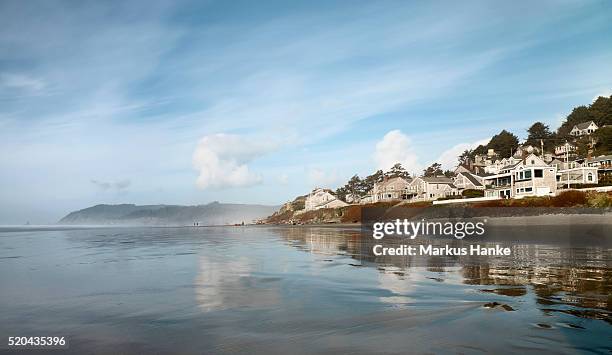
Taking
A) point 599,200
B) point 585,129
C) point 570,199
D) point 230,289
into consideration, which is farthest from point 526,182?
point 230,289

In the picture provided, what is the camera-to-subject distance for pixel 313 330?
361 inches

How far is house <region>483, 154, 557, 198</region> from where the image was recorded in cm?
6924

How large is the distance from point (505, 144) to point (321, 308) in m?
144

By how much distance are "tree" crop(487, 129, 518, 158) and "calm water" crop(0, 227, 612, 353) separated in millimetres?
129813

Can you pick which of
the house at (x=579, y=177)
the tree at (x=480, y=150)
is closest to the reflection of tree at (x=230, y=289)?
the house at (x=579, y=177)

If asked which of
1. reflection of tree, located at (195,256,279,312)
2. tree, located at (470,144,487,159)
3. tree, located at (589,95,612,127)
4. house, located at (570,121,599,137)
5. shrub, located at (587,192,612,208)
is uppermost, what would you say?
tree, located at (589,95,612,127)

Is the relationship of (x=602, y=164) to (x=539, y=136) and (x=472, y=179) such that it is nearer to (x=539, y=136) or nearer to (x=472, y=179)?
(x=472, y=179)

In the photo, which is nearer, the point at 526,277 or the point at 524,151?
the point at 526,277

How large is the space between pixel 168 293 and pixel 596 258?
1990cm

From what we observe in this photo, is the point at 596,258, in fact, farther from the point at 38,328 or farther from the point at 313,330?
the point at 38,328

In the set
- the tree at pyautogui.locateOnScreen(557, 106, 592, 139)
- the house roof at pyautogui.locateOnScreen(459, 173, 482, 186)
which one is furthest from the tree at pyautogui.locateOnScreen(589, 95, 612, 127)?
the house roof at pyautogui.locateOnScreen(459, 173, 482, 186)

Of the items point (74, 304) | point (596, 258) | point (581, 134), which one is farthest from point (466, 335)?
point (581, 134)

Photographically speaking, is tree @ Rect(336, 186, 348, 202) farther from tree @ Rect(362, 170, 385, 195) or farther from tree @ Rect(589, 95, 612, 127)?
tree @ Rect(589, 95, 612, 127)

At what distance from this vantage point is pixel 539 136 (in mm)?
142000
